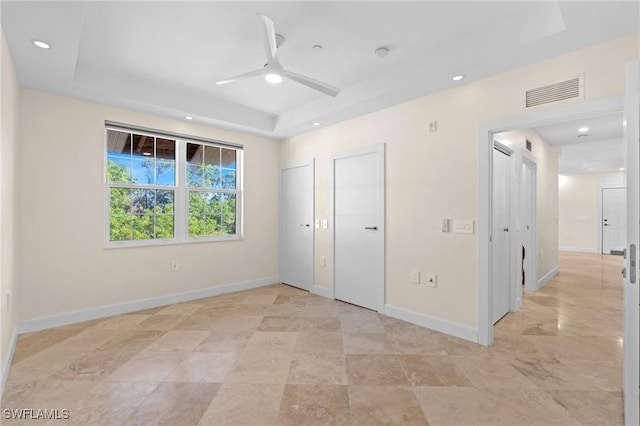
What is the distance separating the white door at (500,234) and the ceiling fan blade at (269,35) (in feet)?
8.25

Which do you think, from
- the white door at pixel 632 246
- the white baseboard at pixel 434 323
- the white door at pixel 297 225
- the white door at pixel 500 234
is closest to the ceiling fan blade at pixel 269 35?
the white door at pixel 632 246

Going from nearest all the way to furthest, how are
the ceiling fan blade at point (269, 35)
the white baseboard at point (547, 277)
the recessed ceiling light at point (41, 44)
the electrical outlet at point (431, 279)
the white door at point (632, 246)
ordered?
1. the white door at point (632, 246)
2. the ceiling fan blade at point (269, 35)
3. the recessed ceiling light at point (41, 44)
4. the electrical outlet at point (431, 279)
5. the white baseboard at point (547, 277)

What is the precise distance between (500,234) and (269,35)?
3095 mm

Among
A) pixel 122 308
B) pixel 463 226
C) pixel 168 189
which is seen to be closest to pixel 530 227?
pixel 463 226

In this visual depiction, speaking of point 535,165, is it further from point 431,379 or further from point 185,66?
point 185,66

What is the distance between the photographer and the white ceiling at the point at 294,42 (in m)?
2.05

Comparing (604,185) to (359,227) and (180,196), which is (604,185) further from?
(180,196)

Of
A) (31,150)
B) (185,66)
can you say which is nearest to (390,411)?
(185,66)

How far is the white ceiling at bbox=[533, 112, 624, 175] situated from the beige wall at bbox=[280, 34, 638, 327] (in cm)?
126

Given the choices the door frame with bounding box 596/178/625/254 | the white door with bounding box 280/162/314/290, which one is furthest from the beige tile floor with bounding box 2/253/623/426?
the door frame with bounding box 596/178/625/254

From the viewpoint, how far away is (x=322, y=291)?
14.4 feet

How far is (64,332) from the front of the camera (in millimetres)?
2979

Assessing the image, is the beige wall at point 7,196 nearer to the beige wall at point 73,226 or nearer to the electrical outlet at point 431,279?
the beige wall at point 73,226

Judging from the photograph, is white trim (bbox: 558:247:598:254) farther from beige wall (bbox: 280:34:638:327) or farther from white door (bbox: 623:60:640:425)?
white door (bbox: 623:60:640:425)
